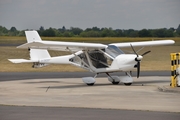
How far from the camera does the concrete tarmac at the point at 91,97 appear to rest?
13.0m

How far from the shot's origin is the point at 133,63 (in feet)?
63.4

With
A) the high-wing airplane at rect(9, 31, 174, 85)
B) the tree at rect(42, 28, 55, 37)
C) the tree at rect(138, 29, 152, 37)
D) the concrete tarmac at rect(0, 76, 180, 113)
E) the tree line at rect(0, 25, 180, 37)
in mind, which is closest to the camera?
the concrete tarmac at rect(0, 76, 180, 113)

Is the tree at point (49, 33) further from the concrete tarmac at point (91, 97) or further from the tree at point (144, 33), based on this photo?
the concrete tarmac at point (91, 97)

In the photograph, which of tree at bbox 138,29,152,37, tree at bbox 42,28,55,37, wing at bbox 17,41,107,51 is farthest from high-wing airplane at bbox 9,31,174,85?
tree at bbox 42,28,55,37

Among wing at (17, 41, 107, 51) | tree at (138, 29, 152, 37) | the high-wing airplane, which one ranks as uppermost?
wing at (17, 41, 107, 51)

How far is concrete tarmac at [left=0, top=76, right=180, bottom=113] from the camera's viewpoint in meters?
13.0

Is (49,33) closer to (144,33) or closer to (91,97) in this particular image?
(144,33)

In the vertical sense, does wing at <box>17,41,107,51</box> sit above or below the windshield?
above

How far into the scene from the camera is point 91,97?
15180 mm

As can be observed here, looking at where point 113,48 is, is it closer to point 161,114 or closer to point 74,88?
point 74,88

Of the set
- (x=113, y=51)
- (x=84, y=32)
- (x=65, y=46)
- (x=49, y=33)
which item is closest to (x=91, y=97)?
(x=65, y=46)

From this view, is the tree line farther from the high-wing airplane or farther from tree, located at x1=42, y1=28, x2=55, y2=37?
the high-wing airplane

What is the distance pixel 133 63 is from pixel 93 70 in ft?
7.12

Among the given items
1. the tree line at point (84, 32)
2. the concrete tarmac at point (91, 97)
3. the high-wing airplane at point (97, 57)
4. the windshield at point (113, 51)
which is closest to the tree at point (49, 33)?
the tree line at point (84, 32)
